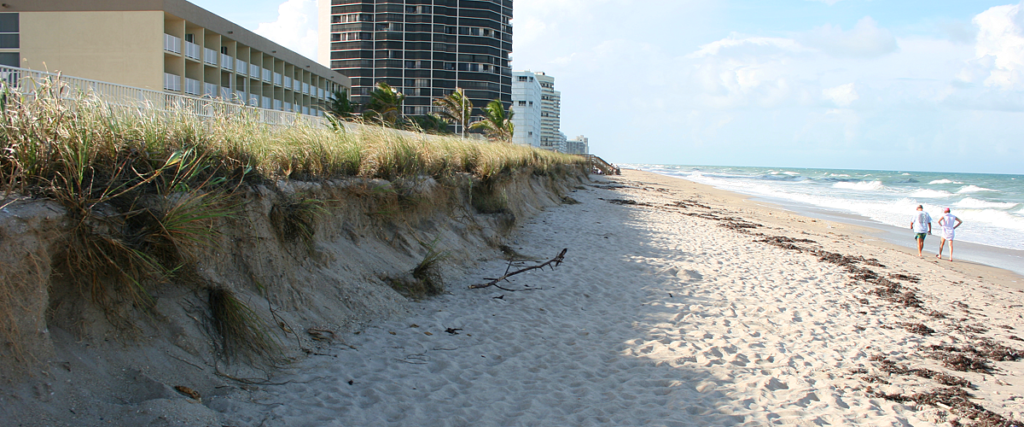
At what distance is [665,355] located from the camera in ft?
15.8

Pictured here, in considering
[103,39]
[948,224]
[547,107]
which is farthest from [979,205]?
[547,107]

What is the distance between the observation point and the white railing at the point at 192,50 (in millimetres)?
28109

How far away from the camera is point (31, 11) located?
25625 millimetres

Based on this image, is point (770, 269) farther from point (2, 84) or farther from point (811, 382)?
point (2, 84)

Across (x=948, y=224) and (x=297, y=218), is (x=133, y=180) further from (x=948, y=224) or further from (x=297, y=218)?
(x=948, y=224)

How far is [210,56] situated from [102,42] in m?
5.71

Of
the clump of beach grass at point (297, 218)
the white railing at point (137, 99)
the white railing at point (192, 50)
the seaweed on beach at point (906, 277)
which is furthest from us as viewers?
the white railing at point (192, 50)

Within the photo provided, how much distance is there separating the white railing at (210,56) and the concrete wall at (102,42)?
4.32 metres

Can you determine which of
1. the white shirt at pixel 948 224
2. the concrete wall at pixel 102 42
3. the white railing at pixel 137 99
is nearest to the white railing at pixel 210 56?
the concrete wall at pixel 102 42

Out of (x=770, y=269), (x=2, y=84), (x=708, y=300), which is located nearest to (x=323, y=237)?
(x=2, y=84)

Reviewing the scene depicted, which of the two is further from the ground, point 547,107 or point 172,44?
point 547,107

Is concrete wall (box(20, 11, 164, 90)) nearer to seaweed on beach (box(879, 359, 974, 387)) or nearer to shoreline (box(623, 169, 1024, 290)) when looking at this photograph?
shoreline (box(623, 169, 1024, 290))

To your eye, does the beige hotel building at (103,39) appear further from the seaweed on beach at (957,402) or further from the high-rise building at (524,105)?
the high-rise building at (524,105)

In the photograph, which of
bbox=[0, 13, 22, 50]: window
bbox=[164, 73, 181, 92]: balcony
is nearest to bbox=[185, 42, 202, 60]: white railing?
bbox=[164, 73, 181, 92]: balcony
